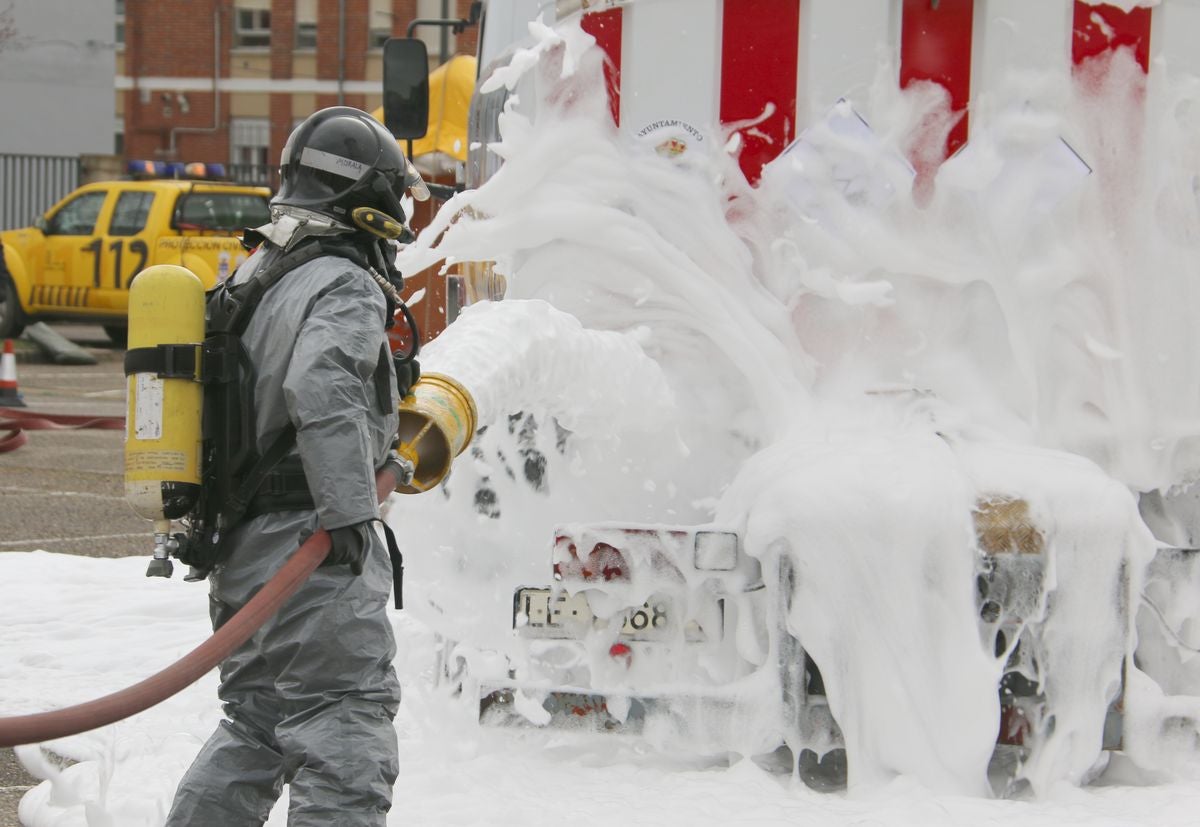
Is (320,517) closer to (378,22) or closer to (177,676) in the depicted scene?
(177,676)

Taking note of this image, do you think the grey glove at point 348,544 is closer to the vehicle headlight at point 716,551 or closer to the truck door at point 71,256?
the vehicle headlight at point 716,551

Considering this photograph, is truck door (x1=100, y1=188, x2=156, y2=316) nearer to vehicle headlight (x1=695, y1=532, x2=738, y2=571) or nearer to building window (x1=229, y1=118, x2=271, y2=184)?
vehicle headlight (x1=695, y1=532, x2=738, y2=571)

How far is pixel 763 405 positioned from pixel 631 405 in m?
0.31

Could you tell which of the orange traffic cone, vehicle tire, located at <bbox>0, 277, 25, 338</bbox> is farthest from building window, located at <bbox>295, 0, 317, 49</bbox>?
the orange traffic cone

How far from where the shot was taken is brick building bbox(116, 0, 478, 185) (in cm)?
3784

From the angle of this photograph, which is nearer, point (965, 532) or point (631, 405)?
point (965, 532)

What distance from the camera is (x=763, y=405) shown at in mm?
3945

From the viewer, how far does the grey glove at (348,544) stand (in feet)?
9.03

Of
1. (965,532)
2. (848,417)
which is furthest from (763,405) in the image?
(965,532)

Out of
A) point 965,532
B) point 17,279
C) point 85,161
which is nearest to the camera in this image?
point 965,532

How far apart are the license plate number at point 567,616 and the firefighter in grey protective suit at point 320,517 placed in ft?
2.33

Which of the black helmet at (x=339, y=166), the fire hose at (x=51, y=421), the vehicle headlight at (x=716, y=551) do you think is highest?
the black helmet at (x=339, y=166)

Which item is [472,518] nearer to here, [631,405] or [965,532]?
[631,405]

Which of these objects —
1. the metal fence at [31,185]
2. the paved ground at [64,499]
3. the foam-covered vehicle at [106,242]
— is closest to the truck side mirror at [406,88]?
the paved ground at [64,499]
